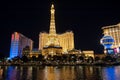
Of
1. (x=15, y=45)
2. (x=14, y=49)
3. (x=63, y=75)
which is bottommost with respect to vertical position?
(x=63, y=75)

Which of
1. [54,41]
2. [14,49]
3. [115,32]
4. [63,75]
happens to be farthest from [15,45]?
[63,75]

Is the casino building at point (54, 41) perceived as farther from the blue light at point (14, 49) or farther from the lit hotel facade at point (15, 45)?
the blue light at point (14, 49)

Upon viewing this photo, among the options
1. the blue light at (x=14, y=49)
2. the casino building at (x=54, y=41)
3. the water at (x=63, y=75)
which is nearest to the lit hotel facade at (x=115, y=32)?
the casino building at (x=54, y=41)

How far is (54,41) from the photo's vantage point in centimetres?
10481

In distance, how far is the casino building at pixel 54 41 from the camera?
100m

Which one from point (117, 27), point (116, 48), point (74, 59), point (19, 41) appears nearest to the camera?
point (74, 59)

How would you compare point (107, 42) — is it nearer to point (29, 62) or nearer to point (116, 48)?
point (116, 48)

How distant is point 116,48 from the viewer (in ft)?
371

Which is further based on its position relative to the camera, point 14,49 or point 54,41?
point 14,49

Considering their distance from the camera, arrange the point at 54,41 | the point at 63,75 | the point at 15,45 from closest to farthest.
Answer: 1. the point at 63,75
2. the point at 54,41
3. the point at 15,45

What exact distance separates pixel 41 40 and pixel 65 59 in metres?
48.7

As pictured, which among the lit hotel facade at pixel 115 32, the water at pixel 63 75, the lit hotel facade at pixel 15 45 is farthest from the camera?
the lit hotel facade at pixel 15 45

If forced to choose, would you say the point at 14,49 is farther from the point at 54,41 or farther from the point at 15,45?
the point at 54,41

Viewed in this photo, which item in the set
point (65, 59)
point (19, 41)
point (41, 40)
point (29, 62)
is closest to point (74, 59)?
point (65, 59)
